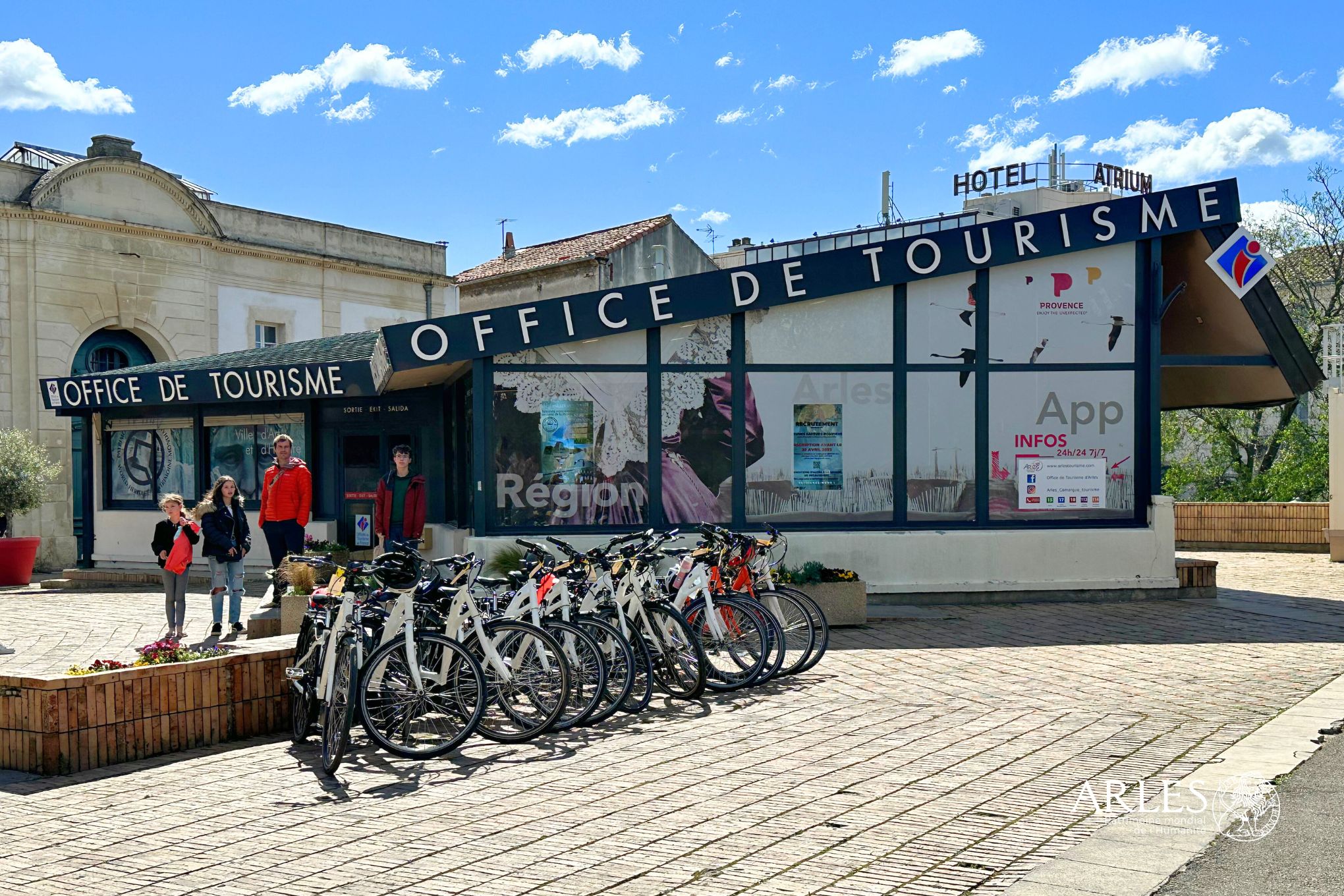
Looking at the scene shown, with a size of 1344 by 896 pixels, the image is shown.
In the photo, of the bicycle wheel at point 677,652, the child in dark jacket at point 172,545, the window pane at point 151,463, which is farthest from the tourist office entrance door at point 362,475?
the bicycle wheel at point 677,652

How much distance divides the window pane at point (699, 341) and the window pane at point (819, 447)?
42 cm

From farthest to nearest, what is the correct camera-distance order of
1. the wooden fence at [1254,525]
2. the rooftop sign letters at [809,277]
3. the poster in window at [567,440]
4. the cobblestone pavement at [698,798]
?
1. the wooden fence at [1254,525]
2. the poster in window at [567,440]
3. the rooftop sign letters at [809,277]
4. the cobblestone pavement at [698,798]

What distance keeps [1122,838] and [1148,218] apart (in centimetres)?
1008

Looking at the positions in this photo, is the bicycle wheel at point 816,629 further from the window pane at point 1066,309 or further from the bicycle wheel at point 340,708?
the window pane at point 1066,309

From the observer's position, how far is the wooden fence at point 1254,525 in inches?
848

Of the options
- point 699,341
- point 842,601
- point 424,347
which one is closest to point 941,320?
point 699,341

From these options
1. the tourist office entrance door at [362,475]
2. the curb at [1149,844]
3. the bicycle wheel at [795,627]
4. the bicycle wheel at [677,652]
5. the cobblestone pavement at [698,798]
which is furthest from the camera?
the tourist office entrance door at [362,475]

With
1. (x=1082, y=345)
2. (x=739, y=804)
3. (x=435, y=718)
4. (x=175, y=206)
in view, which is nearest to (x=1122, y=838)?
(x=739, y=804)

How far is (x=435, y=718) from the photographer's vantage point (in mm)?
6934

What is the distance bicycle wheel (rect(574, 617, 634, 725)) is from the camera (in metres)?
7.45

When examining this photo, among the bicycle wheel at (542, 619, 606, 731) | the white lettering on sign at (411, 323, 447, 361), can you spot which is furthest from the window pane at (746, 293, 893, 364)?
the bicycle wheel at (542, 619, 606, 731)

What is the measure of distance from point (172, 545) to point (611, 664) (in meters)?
4.56

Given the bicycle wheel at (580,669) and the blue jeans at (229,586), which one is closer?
the bicycle wheel at (580,669)

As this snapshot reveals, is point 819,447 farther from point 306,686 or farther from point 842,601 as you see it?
point 306,686
